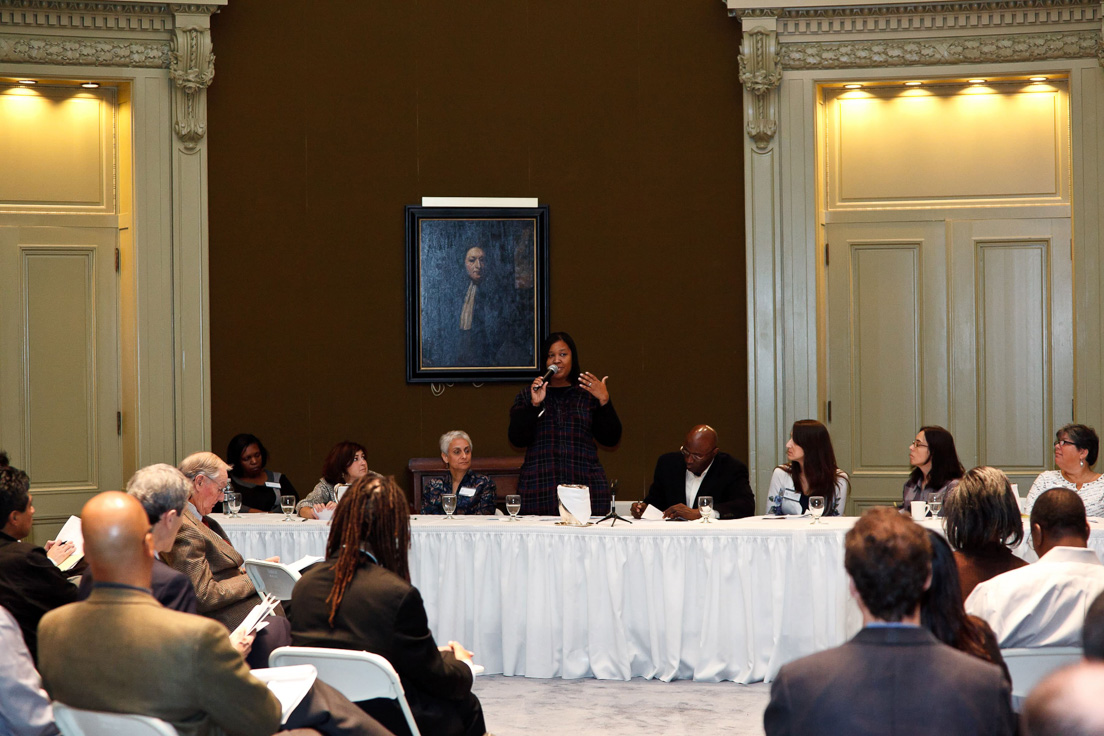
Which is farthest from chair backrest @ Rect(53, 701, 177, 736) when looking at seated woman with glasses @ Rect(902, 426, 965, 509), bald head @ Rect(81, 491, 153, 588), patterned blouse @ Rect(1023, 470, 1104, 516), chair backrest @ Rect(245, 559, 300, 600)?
patterned blouse @ Rect(1023, 470, 1104, 516)

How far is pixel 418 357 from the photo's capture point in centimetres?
702

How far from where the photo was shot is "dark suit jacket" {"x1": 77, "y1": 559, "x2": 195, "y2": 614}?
2824 millimetres

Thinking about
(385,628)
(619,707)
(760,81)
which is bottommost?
(619,707)

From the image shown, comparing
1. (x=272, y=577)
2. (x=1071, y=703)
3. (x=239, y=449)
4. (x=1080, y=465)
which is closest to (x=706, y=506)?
(x=1080, y=465)

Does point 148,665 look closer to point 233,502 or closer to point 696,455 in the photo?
point 233,502

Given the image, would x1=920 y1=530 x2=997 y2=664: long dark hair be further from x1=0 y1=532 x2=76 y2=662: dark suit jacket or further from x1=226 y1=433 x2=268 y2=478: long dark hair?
x1=226 y1=433 x2=268 y2=478: long dark hair

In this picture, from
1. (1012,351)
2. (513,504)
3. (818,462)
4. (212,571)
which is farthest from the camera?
(1012,351)

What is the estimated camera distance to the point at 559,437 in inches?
217

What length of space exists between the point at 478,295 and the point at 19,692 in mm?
4761

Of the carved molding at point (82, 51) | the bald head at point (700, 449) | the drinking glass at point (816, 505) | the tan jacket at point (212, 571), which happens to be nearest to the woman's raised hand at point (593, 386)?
the bald head at point (700, 449)

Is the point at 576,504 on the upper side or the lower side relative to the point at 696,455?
lower

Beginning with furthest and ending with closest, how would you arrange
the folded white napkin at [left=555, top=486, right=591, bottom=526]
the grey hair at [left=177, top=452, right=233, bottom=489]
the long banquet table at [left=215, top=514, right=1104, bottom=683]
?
the folded white napkin at [left=555, top=486, right=591, bottom=526] → the long banquet table at [left=215, top=514, right=1104, bottom=683] → the grey hair at [left=177, top=452, right=233, bottom=489]

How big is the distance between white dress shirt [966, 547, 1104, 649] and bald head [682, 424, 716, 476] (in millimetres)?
2837

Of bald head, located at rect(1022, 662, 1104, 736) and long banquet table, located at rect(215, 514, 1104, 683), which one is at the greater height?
bald head, located at rect(1022, 662, 1104, 736)
